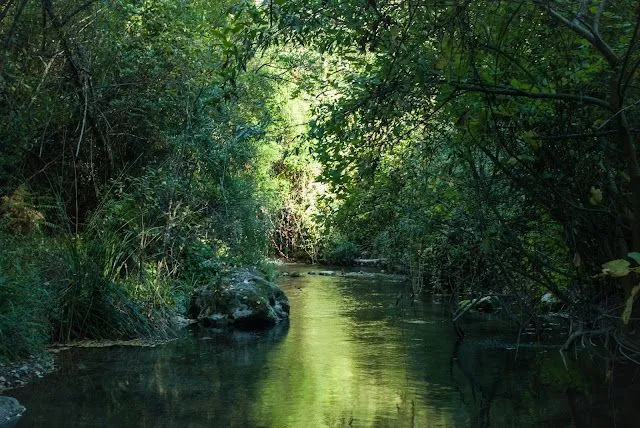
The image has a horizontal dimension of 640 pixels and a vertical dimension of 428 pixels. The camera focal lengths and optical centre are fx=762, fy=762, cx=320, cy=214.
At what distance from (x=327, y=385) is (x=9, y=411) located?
133 inches

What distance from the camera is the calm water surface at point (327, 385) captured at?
7.38 meters

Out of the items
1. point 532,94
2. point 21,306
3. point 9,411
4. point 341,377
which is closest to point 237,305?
point 341,377

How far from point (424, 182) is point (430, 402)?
3292 mm

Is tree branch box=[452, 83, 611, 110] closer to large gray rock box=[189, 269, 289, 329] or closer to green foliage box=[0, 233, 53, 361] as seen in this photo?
green foliage box=[0, 233, 53, 361]

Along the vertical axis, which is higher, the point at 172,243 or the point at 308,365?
the point at 172,243

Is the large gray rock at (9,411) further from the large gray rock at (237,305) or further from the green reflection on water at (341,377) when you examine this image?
the large gray rock at (237,305)

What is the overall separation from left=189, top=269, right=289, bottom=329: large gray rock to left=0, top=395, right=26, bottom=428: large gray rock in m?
5.83

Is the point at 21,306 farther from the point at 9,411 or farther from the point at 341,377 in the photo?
the point at 341,377

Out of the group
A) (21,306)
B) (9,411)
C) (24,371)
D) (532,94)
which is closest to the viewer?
(532,94)

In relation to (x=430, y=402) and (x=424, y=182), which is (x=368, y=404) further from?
(x=424, y=182)

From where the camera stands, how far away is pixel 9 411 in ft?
22.9

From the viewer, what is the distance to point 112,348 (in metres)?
10.3

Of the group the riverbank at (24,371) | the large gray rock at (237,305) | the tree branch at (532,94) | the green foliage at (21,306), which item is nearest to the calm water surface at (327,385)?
the riverbank at (24,371)

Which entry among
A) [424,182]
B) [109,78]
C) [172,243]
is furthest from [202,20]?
[424,182]
